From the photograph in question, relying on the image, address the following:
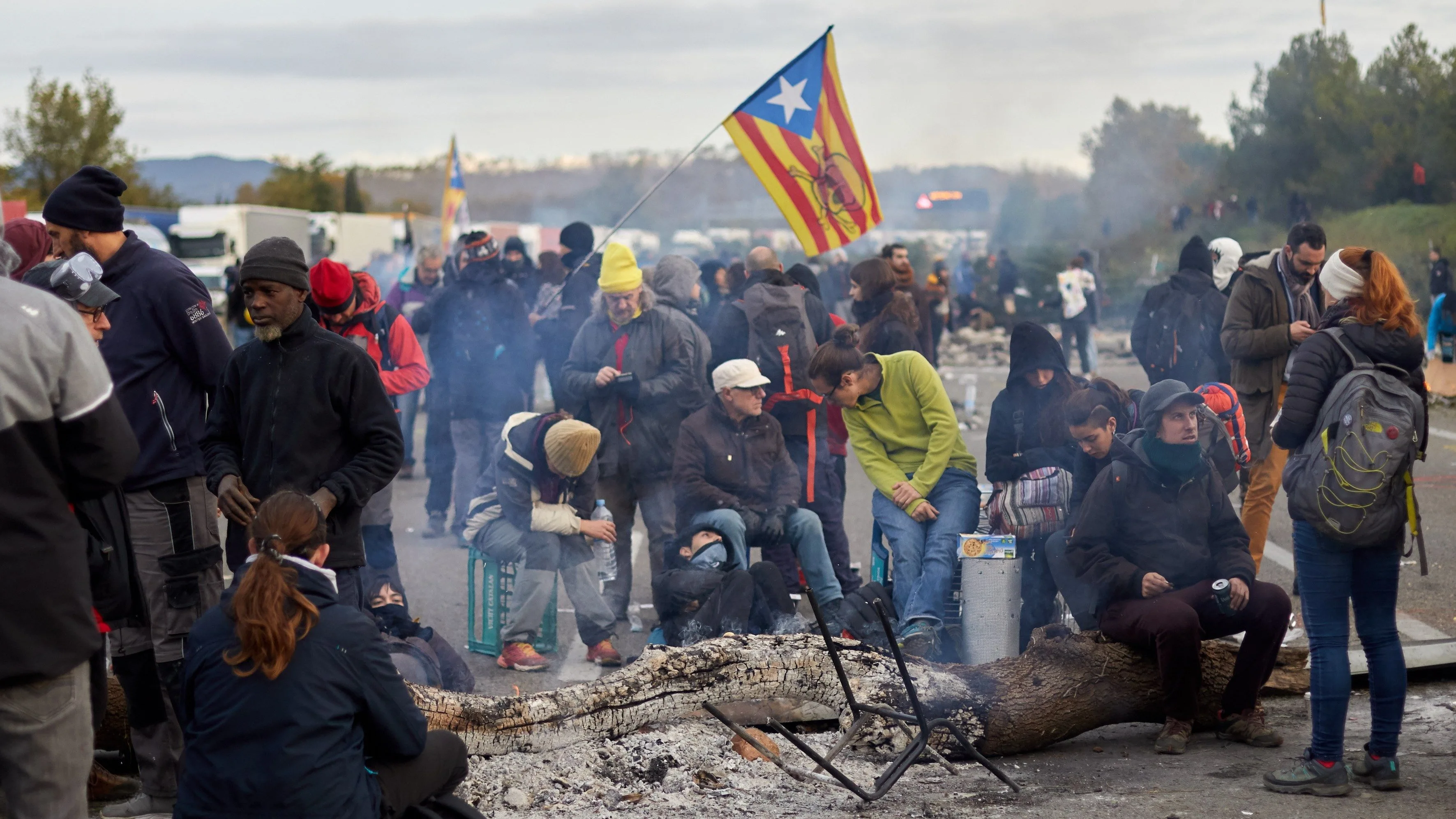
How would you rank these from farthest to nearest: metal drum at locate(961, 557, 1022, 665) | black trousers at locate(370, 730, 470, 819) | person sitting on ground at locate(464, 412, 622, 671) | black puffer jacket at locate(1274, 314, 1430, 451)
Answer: person sitting on ground at locate(464, 412, 622, 671)
metal drum at locate(961, 557, 1022, 665)
black puffer jacket at locate(1274, 314, 1430, 451)
black trousers at locate(370, 730, 470, 819)

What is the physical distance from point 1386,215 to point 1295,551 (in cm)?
2700

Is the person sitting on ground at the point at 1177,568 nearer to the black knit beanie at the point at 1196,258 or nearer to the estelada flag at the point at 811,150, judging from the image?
the black knit beanie at the point at 1196,258

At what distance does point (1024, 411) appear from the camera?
20.1 ft

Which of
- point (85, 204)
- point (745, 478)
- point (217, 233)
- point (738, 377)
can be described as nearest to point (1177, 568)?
Result: point (745, 478)

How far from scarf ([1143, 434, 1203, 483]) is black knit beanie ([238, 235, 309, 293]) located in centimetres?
319

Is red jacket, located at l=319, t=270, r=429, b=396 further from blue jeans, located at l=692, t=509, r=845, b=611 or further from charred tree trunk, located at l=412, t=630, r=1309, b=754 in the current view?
charred tree trunk, located at l=412, t=630, r=1309, b=754

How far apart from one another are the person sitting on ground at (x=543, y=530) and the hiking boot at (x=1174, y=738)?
2.52 meters

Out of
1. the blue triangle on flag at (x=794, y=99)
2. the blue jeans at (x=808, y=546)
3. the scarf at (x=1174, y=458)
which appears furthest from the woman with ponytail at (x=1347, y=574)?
the blue triangle on flag at (x=794, y=99)

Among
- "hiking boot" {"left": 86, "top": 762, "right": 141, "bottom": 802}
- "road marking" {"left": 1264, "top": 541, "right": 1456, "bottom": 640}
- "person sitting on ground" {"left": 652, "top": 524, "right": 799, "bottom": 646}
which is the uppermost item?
"person sitting on ground" {"left": 652, "top": 524, "right": 799, "bottom": 646}

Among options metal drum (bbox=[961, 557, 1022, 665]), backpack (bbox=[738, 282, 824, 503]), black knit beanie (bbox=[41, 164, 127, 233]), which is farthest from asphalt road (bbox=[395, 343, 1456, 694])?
black knit beanie (bbox=[41, 164, 127, 233])

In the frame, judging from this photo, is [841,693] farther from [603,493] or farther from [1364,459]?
[603,493]

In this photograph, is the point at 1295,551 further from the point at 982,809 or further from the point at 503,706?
the point at 503,706

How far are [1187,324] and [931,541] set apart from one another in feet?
9.92

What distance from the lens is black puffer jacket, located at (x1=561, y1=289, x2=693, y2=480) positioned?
7195mm
